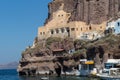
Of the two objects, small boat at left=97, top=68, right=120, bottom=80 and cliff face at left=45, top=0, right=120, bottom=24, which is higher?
cliff face at left=45, top=0, right=120, bottom=24

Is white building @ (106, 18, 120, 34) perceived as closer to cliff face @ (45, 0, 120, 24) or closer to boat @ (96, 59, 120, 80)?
cliff face @ (45, 0, 120, 24)

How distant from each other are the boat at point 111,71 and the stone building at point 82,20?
65.5 feet

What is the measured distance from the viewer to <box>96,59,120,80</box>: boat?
108525mm

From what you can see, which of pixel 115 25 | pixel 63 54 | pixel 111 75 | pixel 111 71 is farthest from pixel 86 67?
pixel 111 75

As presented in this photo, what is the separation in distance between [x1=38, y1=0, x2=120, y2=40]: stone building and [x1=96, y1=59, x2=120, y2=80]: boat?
786 inches

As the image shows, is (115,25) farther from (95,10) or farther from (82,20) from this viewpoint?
(82,20)

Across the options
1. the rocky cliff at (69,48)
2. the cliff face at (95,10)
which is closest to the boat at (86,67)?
the rocky cliff at (69,48)

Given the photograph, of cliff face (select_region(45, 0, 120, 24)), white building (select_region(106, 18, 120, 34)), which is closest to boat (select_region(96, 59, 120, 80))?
white building (select_region(106, 18, 120, 34))

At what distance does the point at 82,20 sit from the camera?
149 metres

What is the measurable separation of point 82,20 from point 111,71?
1499 inches

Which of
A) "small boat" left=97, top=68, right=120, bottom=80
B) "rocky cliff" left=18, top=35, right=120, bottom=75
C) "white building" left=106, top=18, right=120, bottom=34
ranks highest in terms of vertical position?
"white building" left=106, top=18, right=120, bottom=34

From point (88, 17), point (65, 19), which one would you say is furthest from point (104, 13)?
point (65, 19)

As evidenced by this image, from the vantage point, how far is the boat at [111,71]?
10853cm

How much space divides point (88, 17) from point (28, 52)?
2134 cm
